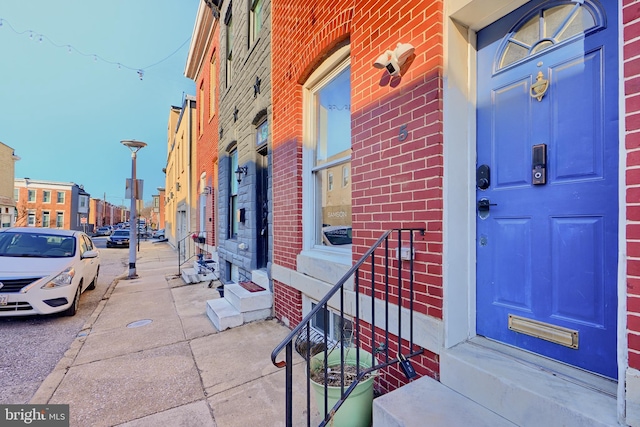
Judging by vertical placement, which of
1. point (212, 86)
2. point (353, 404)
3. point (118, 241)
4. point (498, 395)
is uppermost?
point (212, 86)

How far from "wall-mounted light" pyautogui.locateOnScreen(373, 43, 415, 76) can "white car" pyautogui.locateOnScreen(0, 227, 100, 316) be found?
542cm

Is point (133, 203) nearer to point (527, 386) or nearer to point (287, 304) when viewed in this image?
point (287, 304)

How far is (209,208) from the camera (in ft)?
29.9

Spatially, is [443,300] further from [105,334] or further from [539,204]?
[105,334]

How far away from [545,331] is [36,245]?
23.4 feet

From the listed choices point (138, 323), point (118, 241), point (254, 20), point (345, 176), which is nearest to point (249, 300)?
point (138, 323)

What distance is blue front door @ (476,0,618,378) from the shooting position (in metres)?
1.51

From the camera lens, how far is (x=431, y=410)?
167cm

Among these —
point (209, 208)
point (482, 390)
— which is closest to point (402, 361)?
point (482, 390)

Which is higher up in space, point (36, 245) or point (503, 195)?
point (503, 195)

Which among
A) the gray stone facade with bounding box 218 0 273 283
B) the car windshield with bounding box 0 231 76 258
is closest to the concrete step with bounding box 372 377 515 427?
the gray stone facade with bounding box 218 0 273 283

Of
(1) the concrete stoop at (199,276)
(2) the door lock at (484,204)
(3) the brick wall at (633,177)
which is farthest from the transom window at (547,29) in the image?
(1) the concrete stoop at (199,276)

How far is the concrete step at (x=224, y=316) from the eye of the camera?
4.08 m

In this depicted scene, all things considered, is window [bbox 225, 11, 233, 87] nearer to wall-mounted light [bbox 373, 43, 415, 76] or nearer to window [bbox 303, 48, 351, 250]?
window [bbox 303, 48, 351, 250]
